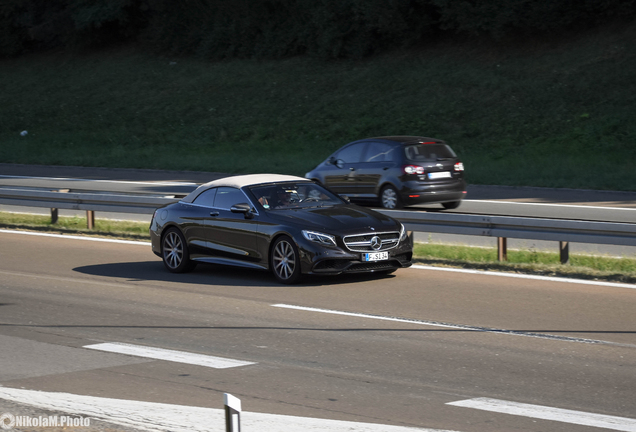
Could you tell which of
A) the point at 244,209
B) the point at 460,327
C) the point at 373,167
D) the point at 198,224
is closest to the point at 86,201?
the point at 198,224

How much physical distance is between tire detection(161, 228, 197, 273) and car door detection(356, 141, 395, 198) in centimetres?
716

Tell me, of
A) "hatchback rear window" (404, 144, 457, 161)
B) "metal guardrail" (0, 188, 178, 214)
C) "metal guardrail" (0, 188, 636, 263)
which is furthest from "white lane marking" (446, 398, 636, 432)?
"hatchback rear window" (404, 144, 457, 161)

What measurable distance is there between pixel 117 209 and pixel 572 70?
22.0m

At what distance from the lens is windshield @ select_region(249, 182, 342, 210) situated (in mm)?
12047

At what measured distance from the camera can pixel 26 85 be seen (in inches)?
2016

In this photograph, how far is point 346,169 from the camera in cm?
1988

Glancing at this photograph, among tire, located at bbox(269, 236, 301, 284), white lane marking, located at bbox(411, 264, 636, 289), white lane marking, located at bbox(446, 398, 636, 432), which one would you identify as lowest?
white lane marking, located at bbox(446, 398, 636, 432)

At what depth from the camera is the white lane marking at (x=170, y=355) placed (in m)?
7.56

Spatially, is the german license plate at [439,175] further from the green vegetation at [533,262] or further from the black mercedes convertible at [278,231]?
the black mercedes convertible at [278,231]

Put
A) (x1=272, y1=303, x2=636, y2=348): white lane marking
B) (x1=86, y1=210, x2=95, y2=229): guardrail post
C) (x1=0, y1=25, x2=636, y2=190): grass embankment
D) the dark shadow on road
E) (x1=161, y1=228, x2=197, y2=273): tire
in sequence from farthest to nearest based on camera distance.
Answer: (x1=0, y1=25, x2=636, y2=190): grass embankment, (x1=86, y1=210, x2=95, y2=229): guardrail post, (x1=161, y1=228, x2=197, y2=273): tire, the dark shadow on road, (x1=272, y1=303, x2=636, y2=348): white lane marking

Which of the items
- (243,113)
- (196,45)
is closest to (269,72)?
(243,113)

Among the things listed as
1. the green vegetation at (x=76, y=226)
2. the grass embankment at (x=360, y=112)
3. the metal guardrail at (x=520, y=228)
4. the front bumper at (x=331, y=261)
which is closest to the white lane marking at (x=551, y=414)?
the front bumper at (x=331, y=261)

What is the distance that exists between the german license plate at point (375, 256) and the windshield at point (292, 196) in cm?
133

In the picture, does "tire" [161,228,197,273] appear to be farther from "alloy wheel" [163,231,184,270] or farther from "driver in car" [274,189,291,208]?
"driver in car" [274,189,291,208]
